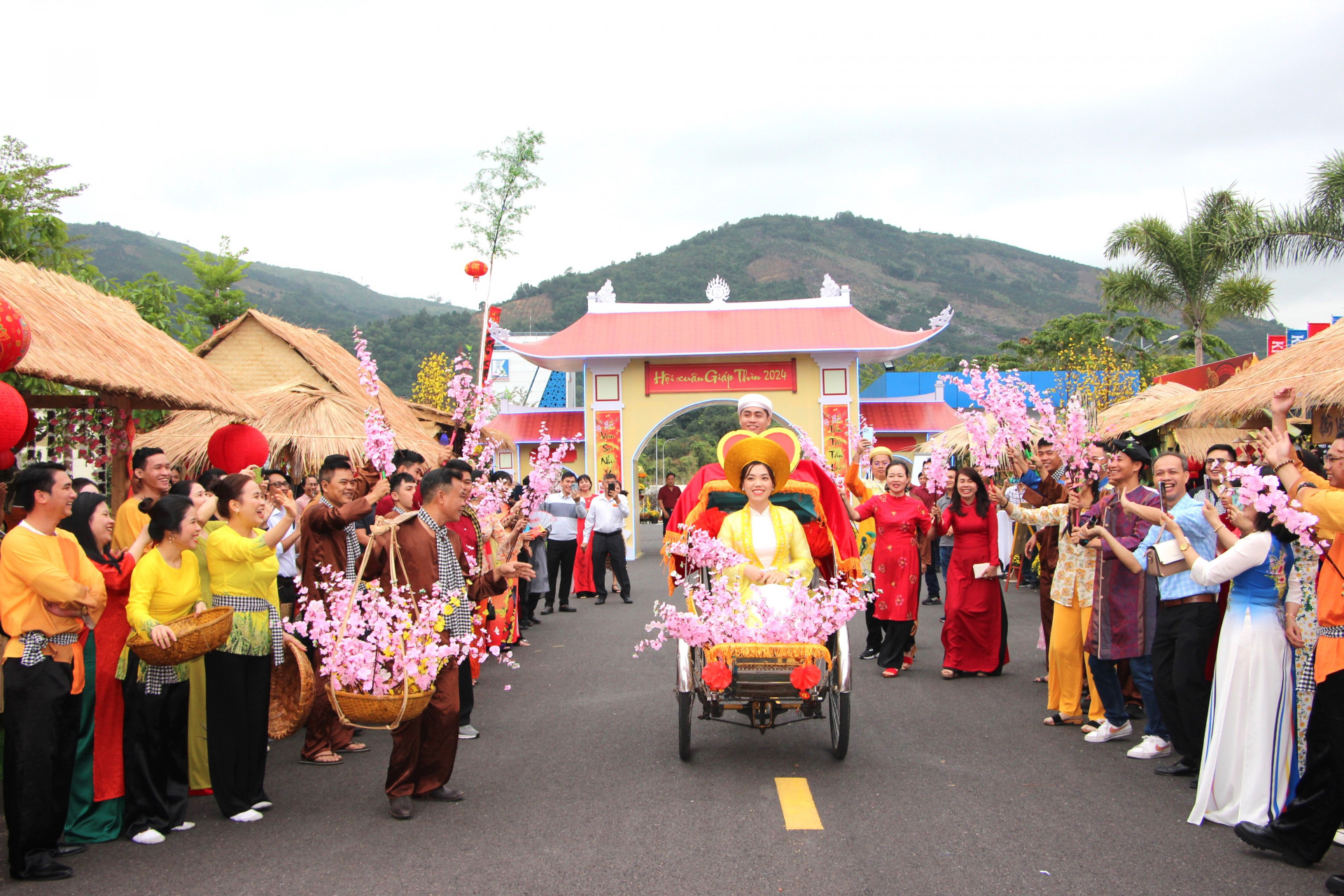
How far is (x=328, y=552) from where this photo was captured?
241 inches

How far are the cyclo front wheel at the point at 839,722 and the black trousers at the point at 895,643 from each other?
273 centimetres

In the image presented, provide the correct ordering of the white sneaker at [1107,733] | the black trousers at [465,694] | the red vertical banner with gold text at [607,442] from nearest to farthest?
1. the white sneaker at [1107,733]
2. the black trousers at [465,694]
3. the red vertical banner with gold text at [607,442]

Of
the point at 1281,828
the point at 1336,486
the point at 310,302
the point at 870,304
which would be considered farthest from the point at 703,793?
the point at 310,302

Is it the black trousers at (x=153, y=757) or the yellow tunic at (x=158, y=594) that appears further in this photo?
the black trousers at (x=153, y=757)

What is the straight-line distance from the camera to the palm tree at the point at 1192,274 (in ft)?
71.5

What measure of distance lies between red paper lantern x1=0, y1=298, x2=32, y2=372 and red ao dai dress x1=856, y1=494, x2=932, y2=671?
6409 mm

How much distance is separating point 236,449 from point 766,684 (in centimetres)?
528

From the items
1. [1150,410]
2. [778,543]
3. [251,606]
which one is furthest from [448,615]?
[1150,410]

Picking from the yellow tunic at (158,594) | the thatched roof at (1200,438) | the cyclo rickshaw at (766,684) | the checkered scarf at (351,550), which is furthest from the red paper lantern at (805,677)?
the thatched roof at (1200,438)

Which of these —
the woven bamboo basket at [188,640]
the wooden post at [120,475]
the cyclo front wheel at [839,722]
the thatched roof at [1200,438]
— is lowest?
the cyclo front wheel at [839,722]

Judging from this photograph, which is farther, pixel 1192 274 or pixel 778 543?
pixel 1192 274

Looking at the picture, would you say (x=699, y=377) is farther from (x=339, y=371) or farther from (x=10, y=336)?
(x=10, y=336)

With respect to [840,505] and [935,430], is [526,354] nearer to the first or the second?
[935,430]

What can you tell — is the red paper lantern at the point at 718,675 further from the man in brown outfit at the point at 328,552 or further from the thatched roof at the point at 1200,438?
the thatched roof at the point at 1200,438
